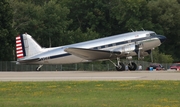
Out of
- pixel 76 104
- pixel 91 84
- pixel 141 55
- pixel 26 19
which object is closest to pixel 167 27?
pixel 26 19

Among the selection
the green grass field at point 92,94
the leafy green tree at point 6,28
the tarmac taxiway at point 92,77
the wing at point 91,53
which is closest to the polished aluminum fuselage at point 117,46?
the wing at point 91,53

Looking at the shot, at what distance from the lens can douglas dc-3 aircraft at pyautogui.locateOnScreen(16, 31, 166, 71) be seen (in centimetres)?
4966

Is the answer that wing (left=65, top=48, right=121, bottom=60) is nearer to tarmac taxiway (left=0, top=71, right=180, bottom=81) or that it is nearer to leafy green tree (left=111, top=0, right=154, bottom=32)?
tarmac taxiway (left=0, top=71, right=180, bottom=81)

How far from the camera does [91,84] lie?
29.3 meters

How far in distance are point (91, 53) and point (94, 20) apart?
57648 millimetres

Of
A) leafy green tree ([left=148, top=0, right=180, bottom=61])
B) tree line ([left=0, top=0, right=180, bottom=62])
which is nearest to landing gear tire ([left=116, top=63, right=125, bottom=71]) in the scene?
tree line ([left=0, top=0, right=180, bottom=62])

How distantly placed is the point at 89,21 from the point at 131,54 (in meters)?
59.5

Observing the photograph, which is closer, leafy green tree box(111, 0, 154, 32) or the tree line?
the tree line

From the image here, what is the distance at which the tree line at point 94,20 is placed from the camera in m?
91.6

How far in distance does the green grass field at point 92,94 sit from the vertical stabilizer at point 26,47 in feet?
86.6

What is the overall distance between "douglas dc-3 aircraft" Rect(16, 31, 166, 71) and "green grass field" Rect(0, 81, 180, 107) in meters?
20.2

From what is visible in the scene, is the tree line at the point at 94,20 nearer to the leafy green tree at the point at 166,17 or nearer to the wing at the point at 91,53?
the leafy green tree at the point at 166,17

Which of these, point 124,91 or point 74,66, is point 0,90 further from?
point 74,66

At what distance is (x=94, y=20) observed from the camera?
4245 inches
